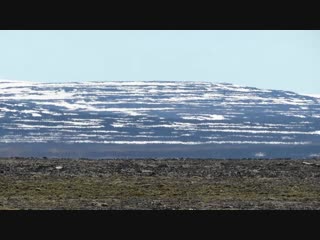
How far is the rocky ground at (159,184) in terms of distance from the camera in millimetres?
29312

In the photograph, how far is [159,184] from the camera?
35.8 metres

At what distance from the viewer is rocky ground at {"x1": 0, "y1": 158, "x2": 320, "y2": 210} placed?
29312mm

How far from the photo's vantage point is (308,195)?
107ft

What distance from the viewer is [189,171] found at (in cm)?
4100

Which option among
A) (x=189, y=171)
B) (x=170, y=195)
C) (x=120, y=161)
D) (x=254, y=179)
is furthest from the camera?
(x=120, y=161)
